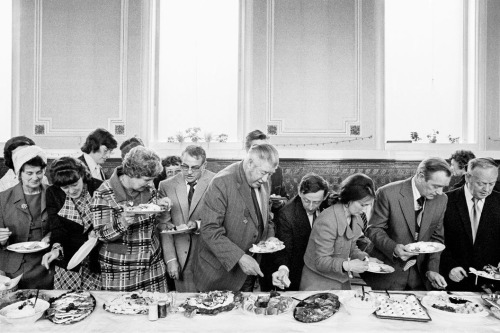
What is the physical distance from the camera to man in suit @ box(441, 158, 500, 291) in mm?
2834

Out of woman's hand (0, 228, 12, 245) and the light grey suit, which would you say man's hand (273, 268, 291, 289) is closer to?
the light grey suit

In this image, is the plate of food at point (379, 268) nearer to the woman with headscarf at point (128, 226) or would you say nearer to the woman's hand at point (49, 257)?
the woman with headscarf at point (128, 226)

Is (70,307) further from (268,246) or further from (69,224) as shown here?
(268,246)

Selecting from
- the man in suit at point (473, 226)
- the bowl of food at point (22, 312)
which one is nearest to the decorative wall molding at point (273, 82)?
the man in suit at point (473, 226)

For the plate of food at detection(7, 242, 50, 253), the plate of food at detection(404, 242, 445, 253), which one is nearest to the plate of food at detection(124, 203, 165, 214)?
the plate of food at detection(7, 242, 50, 253)

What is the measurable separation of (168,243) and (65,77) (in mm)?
4480

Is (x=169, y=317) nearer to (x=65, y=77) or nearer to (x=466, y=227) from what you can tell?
(x=466, y=227)

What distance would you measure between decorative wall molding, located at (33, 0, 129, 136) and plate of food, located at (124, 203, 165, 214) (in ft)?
13.8

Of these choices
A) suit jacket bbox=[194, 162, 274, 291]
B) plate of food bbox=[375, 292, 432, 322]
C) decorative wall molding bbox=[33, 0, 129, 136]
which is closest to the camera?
plate of food bbox=[375, 292, 432, 322]

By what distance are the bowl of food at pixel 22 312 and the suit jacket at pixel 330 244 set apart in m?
1.47

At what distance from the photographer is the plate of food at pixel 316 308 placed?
2.13 meters

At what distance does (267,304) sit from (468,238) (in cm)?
147

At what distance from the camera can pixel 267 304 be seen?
2271mm

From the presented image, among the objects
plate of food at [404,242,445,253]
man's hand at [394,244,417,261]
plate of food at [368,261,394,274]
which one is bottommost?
plate of food at [368,261,394,274]
